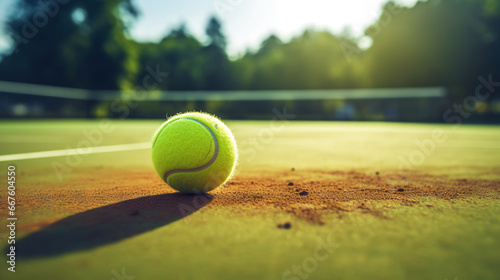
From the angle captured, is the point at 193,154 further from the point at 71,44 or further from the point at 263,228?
the point at 71,44

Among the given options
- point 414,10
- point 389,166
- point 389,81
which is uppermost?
point 414,10

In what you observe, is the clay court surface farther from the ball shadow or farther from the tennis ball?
the tennis ball

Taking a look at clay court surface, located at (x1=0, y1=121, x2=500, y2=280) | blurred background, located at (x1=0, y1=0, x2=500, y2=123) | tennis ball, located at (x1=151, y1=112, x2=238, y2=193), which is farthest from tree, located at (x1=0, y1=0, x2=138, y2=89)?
tennis ball, located at (x1=151, y1=112, x2=238, y2=193)

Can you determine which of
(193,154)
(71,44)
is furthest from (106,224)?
(71,44)

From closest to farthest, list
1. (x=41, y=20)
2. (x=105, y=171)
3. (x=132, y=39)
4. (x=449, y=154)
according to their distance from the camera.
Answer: (x=105, y=171) → (x=449, y=154) → (x=41, y=20) → (x=132, y=39)

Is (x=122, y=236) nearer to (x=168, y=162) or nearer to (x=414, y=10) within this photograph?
(x=168, y=162)

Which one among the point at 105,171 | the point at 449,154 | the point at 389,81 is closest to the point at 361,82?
the point at 389,81
